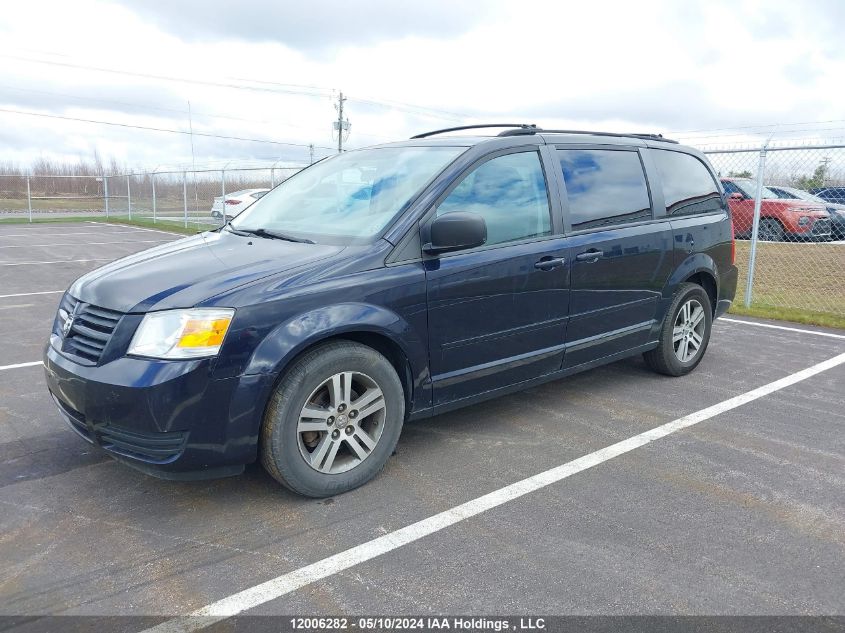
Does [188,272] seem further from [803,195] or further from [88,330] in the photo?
[803,195]

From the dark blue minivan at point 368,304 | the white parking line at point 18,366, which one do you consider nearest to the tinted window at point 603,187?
the dark blue minivan at point 368,304

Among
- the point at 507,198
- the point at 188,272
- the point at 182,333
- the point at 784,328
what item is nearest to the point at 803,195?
the point at 784,328

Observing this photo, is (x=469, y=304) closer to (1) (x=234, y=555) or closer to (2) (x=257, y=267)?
(2) (x=257, y=267)

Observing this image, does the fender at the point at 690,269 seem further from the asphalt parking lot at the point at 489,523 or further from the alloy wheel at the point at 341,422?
the alloy wheel at the point at 341,422

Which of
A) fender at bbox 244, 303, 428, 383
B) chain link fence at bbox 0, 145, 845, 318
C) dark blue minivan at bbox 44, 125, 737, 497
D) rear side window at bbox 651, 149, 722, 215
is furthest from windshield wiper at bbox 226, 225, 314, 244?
chain link fence at bbox 0, 145, 845, 318

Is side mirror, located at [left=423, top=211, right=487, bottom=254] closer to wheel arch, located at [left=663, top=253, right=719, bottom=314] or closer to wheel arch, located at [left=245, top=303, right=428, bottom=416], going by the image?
wheel arch, located at [left=245, top=303, right=428, bottom=416]

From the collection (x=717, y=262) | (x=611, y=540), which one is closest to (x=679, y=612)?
(x=611, y=540)

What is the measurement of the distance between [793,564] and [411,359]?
1947 millimetres

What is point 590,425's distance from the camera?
4441mm

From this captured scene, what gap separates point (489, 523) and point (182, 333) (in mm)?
1629

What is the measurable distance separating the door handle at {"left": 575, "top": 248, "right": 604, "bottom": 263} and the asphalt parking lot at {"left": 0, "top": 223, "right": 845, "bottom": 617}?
3.44 feet

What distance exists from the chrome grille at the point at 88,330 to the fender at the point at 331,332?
27.8 inches

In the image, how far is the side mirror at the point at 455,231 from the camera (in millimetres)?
3541

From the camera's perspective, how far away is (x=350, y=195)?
4.13 meters
